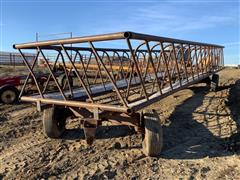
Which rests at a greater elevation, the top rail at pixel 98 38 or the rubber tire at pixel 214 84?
the top rail at pixel 98 38

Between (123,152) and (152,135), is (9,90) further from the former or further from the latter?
(152,135)

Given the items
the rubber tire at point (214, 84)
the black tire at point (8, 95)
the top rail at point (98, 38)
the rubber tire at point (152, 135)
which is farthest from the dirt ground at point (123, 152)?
the rubber tire at point (214, 84)

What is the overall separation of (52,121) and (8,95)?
4659mm

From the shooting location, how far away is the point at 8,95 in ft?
33.1

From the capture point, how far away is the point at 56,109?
237 inches

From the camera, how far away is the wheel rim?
32.8ft

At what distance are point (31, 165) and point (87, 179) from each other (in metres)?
0.97

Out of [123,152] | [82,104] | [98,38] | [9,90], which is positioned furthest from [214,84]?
[98,38]

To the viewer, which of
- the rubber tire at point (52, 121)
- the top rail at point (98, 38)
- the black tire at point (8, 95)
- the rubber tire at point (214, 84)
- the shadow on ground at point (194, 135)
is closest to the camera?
the top rail at point (98, 38)

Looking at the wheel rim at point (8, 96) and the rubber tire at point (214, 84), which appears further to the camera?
the rubber tire at point (214, 84)

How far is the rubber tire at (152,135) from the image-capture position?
196 inches

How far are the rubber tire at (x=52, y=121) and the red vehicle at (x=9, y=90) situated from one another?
441cm

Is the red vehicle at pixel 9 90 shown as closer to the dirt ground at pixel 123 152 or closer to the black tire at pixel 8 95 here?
the black tire at pixel 8 95

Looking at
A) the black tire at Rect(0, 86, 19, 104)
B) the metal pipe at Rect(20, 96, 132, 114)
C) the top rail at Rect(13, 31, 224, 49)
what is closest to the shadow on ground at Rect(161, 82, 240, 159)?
the metal pipe at Rect(20, 96, 132, 114)
